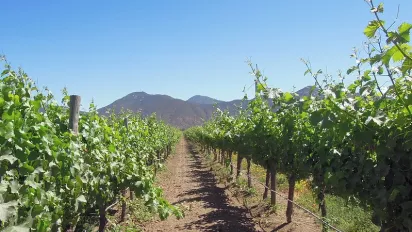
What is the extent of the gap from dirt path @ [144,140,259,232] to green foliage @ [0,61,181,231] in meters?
1.98

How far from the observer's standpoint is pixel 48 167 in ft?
11.3

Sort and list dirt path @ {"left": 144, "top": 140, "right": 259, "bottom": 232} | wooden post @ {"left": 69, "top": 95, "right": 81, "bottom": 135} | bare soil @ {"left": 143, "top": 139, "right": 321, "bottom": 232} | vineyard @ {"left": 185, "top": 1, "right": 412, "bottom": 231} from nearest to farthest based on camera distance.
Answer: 1. vineyard @ {"left": 185, "top": 1, "right": 412, "bottom": 231}
2. wooden post @ {"left": 69, "top": 95, "right": 81, "bottom": 135}
3. bare soil @ {"left": 143, "top": 139, "right": 321, "bottom": 232}
4. dirt path @ {"left": 144, "top": 140, "right": 259, "bottom": 232}

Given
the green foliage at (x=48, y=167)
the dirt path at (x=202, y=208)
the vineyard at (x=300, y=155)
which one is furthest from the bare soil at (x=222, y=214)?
the vineyard at (x=300, y=155)

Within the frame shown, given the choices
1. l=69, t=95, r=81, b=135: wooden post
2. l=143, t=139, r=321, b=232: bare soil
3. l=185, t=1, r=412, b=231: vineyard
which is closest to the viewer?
l=185, t=1, r=412, b=231: vineyard

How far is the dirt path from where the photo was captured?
29.5 ft

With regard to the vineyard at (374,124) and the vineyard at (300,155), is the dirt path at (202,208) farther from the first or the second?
the vineyard at (374,124)

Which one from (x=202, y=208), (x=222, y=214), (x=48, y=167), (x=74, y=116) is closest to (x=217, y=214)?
(x=222, y=214)

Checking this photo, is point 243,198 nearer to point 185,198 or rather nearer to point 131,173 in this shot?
point 185,198

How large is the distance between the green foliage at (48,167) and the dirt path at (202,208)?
6.51 ft

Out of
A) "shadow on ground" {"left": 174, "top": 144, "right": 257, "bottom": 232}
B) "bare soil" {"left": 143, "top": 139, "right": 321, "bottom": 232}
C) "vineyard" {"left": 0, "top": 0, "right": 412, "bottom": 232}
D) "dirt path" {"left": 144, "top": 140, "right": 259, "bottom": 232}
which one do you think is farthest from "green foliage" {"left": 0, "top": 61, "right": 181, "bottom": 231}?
"shadow on ground" {"left": 174, "top": 144, "right": 257, "bottom": 232}

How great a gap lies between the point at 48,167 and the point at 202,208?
318 inches

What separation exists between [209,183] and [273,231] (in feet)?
24.7

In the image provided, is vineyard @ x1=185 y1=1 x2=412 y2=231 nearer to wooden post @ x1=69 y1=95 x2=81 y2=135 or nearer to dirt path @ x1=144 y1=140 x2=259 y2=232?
wooden post @ x1=69 y1=95 x2=81 y2=135

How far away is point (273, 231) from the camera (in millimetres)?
8477
